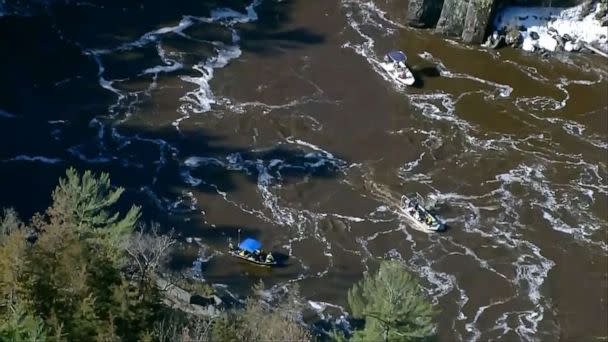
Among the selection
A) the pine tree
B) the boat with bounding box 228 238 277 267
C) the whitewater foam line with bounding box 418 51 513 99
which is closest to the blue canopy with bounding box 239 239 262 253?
the boat with bounding box 228 238 277 267

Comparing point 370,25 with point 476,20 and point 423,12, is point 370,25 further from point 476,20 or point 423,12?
point 476,20

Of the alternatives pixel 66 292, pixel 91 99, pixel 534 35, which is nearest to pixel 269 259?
pixel 66 292

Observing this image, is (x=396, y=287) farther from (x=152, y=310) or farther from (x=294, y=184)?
(x=294, y=184)

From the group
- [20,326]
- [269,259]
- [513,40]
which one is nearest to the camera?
[20,326]

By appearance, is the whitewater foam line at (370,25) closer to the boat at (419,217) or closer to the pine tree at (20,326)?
the boat at (419,217)

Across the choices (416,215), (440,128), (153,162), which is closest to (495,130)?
(440,128)

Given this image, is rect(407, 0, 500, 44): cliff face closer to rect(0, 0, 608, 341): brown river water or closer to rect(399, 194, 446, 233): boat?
rect(0, 0, 608, 341): brown river water
